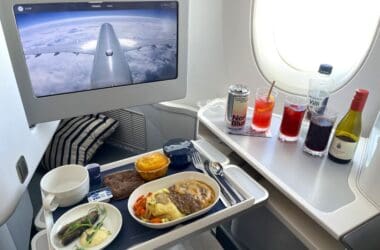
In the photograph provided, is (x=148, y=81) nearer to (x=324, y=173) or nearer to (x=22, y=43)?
(x=22, y=43)

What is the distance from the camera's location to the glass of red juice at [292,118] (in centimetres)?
88

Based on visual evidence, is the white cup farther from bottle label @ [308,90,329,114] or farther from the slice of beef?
A: bottle label @ [308,90,329,114]

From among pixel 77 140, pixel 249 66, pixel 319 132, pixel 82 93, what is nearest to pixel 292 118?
pixel 319 132

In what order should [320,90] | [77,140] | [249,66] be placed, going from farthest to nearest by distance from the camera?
[77,140]
[249,66]
[320,90]

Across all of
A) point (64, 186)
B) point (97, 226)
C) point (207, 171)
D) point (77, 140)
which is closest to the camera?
point (97, 226)

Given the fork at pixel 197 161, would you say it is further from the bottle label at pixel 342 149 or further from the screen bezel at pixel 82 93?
the bottle label at pixel 342 149

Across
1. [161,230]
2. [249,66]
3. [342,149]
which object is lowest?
[161,230]

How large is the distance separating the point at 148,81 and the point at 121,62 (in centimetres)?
11

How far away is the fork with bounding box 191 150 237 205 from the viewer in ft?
2.49

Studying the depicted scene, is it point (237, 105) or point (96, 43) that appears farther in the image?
point (237, 105)

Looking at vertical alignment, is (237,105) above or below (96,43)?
below

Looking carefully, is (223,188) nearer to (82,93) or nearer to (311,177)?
(311,177)

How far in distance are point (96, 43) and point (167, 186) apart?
→ 478mm

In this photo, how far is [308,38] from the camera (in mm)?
1148
